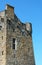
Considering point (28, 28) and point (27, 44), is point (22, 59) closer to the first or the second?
point (27, 44)

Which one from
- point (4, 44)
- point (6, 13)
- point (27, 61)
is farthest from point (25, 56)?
point (6, 13)

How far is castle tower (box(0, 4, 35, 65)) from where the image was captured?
3396cm

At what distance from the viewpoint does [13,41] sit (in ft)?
116

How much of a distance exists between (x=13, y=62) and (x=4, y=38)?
3.27m

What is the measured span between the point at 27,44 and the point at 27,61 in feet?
8.04

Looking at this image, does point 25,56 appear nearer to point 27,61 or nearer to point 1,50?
point 27,61

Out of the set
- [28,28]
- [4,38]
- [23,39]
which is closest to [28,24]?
[28,28]

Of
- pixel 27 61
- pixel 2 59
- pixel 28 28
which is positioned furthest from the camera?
pixel 28 28

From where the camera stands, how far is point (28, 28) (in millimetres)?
38312

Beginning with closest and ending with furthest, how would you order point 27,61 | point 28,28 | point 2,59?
point 2,59, point 27,61, point 28,28

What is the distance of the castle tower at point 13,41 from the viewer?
34.0 metres

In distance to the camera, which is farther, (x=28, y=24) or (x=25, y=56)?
(x=28, y=24)

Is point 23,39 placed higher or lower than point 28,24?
lower

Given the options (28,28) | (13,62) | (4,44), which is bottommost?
(13,62)
